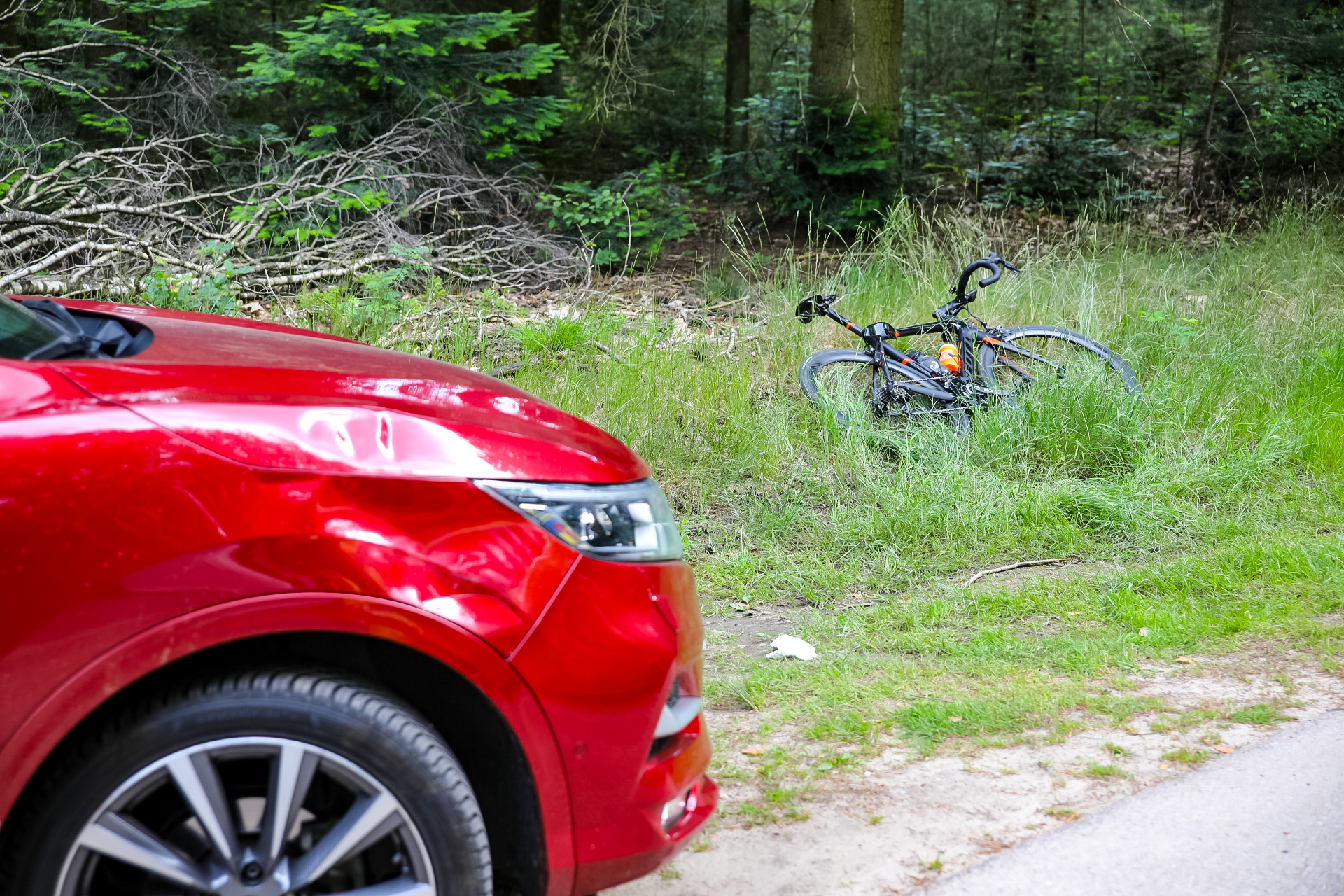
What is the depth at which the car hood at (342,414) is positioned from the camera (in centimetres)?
176

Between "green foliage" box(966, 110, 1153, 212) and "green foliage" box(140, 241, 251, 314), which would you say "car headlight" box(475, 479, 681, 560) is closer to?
"green foliage" box(140, 241, 251, 314)

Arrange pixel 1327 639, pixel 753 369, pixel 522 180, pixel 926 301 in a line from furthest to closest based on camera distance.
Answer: pixel 522 180 < pixel 926 301 < pixel 753 369 < pixel 1327 639

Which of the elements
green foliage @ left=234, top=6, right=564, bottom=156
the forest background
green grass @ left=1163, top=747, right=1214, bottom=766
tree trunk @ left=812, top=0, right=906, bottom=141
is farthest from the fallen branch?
tree trunk @ left=812, top=0, right=906, bottom=141

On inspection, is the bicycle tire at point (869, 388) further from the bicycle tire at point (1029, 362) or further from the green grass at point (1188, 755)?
the green grass at point (1188, 755)

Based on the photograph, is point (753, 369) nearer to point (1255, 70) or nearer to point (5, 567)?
point (5, 567)

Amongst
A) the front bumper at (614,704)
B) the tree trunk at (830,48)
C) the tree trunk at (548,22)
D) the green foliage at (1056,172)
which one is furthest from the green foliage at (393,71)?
the front bumper at (614,704)

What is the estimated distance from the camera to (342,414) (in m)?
1.87

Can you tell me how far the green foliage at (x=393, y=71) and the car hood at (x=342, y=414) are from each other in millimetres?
8239

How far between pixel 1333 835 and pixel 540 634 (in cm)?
231

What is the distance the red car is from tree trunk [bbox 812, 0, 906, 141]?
1062cm

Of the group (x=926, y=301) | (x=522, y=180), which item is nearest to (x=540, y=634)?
(x=926, y=301)

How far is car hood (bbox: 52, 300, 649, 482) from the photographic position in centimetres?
176

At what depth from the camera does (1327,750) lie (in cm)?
312

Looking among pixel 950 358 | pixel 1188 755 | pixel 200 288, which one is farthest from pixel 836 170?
pixel 1188 755
